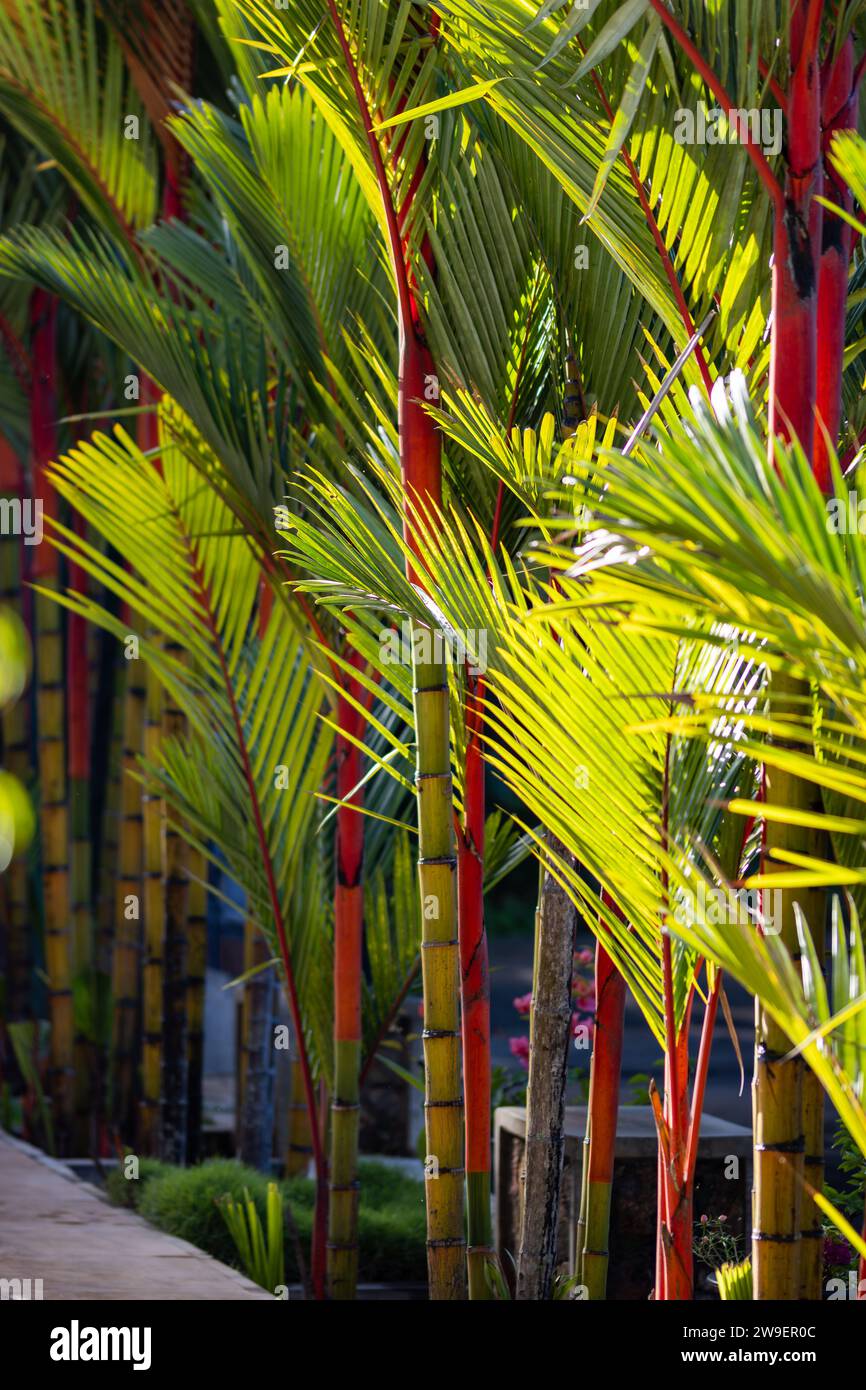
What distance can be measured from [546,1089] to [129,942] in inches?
109

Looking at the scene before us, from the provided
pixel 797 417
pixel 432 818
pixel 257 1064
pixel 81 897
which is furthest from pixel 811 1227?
pixel 81 897

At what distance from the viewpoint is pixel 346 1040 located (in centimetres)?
314

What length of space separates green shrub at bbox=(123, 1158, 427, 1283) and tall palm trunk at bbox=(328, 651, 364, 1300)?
0.62 meters

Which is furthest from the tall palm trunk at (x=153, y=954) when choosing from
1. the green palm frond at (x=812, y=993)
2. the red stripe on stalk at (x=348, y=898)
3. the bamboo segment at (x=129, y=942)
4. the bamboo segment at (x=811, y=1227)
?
the green palm frond at (x=812, y=993)

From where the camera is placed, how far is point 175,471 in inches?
132

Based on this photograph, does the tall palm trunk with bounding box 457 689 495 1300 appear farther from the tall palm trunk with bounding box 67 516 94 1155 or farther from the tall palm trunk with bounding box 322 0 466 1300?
the tall palm trunk with bounding box 67 516 94 1155

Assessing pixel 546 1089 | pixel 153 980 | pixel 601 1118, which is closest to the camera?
pixel 601 1118

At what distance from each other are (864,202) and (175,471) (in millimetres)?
2184

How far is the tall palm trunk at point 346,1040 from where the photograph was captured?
3102mm

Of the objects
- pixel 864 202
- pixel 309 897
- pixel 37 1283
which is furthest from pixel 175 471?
pixel 864 202

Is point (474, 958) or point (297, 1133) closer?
point (474, 958)

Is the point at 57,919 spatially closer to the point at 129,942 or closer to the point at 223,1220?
the point at 129,942

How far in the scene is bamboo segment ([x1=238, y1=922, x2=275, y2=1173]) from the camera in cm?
430
